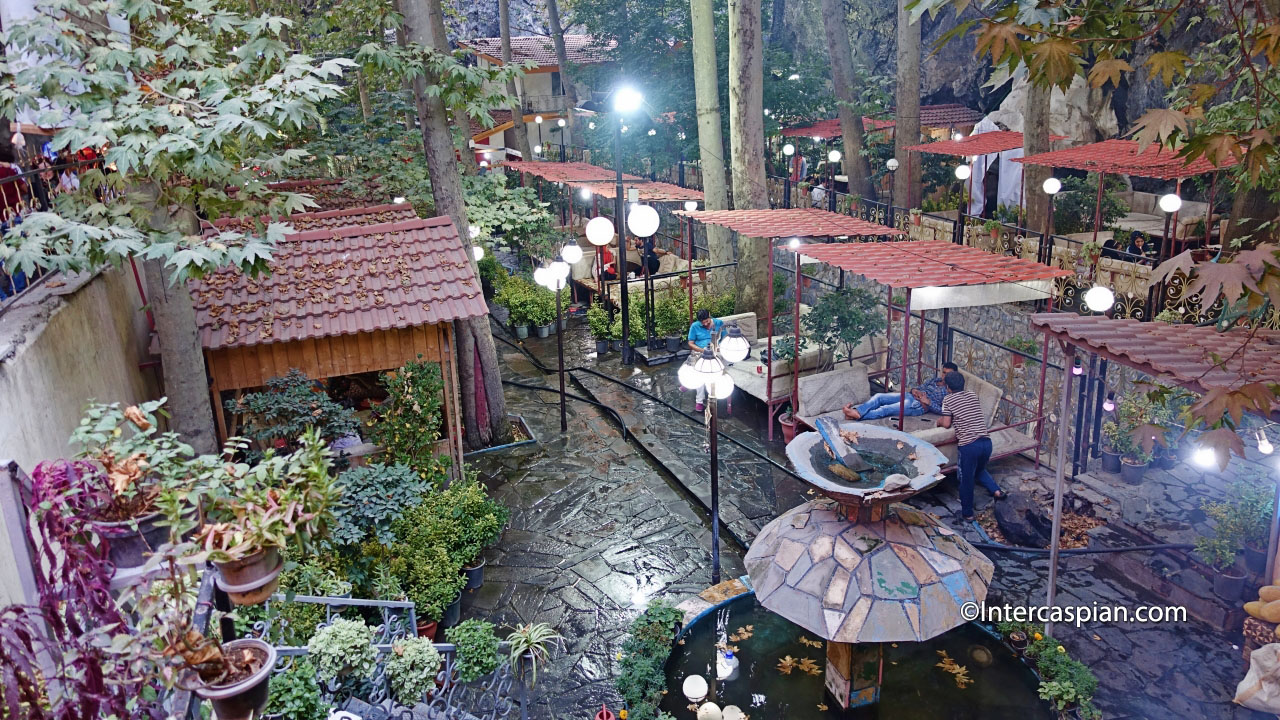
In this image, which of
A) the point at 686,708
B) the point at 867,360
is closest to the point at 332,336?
A: the point at 686,708

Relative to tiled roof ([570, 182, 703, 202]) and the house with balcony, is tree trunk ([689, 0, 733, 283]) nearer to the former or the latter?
tiled roof ([570, 182, 703, 202])

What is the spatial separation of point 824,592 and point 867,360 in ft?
26.4

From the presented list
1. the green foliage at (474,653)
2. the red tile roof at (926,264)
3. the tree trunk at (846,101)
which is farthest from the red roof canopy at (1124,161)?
the green foliage at (474,653)

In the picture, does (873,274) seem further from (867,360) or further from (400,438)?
(400,438)

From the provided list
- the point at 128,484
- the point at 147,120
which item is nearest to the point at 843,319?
the point at 147,120

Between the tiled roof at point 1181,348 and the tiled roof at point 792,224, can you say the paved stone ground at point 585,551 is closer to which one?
the tiled roof at point 792,224

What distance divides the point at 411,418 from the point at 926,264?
660 cm

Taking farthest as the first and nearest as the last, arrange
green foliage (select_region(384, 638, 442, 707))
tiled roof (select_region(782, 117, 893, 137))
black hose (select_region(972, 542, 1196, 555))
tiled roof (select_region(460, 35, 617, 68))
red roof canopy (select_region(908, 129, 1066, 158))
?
tiled roof (select_region(460, 35, 617, 68)) → tiled roof (select_region(782, 117, 893, 137)) → red roof canopy (select_region(908, 129, 1066, 158)) → black hose (select_region(972, 542, 1196, 555)) → green foliage (select_region(384, 638, 442, 707))

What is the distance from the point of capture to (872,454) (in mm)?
7605

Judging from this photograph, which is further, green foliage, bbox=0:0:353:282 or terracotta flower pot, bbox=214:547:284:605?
green foliage, bbox=0:0:353:282

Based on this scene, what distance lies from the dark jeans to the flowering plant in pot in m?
8.32

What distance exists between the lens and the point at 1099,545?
945 centimetres

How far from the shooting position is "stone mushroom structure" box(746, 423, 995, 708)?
6469 mm

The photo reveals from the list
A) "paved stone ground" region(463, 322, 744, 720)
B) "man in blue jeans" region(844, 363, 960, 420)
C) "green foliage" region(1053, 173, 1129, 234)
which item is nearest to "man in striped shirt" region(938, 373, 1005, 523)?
"man in blue jeans" region(844, 363, 960, 420)
